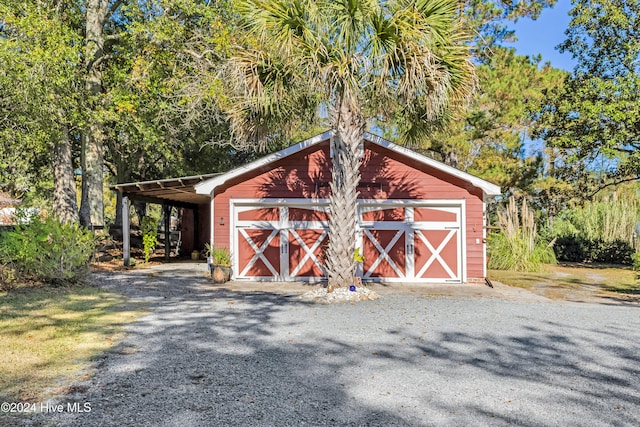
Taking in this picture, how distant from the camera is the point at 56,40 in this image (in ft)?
38.7

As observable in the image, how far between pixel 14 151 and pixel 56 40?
5.01 m

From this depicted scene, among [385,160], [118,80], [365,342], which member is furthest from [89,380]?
[118,80]

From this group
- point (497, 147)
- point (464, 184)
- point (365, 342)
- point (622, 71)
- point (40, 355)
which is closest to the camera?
point (40, 355)

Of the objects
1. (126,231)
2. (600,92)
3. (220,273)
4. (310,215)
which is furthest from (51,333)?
(600,92)

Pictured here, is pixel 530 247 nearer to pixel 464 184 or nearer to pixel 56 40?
pixel 464 184

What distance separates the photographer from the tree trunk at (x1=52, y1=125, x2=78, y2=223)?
14.8 m

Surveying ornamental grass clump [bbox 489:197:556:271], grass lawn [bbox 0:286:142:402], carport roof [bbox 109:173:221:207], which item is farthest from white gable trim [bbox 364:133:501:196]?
grass lawn [bbox 0:286:142:402]

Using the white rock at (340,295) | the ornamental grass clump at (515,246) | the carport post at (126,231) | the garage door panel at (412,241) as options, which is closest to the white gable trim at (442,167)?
the garage door panel at (412,241)

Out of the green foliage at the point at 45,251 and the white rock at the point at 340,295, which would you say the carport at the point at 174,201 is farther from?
the white rock at the point at 340,295

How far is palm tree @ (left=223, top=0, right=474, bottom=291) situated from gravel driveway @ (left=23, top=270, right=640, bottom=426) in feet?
8.64

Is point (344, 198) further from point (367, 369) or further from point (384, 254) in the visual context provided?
point (367, 369)

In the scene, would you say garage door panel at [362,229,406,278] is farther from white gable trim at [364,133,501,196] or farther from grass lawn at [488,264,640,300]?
grass lawn at [488,264,640,300]

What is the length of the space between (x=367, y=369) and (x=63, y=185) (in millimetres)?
14242

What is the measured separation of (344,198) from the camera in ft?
27.6
